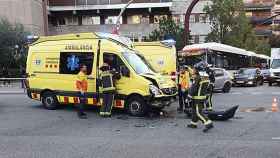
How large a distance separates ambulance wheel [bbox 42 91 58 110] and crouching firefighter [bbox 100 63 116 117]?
8.07 feet

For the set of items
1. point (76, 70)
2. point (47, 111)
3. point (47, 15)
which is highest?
point (47, 15)

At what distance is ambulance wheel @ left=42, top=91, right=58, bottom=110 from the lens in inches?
658

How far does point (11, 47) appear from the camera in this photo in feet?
140

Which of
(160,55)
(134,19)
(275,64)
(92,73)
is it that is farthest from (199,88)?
(134,19)

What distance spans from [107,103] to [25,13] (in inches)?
1517

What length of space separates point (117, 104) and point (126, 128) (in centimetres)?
278

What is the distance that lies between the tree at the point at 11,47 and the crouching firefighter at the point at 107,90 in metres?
29.0

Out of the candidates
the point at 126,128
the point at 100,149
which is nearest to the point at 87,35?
the point at 126,128

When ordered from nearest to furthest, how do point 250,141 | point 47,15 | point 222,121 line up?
point 250,141
point 222,121
point 47,15

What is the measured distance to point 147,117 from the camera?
1465 centimetres

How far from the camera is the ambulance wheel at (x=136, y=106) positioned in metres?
14.7

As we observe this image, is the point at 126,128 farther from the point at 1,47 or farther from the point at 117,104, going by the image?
the point at 1,47

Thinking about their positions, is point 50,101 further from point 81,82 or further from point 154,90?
point 154,90

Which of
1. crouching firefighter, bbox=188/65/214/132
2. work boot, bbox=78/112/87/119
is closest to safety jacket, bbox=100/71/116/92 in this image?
work boot, bbox=78/112/87/119
